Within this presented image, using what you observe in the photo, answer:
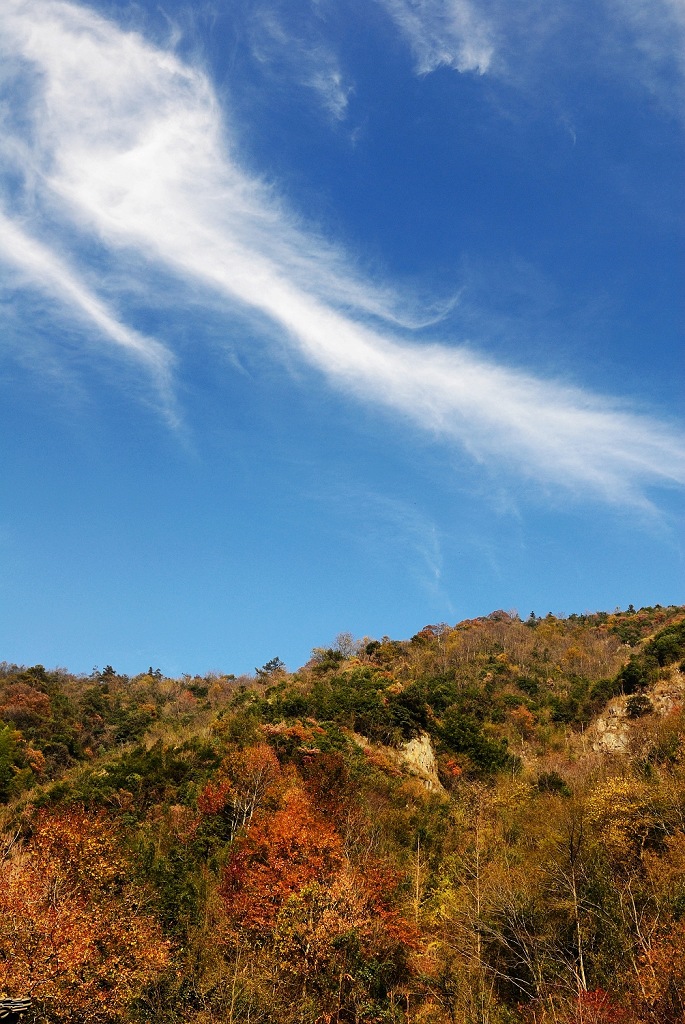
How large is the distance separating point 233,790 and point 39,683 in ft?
129

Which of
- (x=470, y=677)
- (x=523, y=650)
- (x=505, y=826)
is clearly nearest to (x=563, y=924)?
(x=505, y=826)

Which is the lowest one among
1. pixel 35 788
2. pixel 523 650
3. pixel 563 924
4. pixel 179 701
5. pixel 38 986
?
pixel 38 986

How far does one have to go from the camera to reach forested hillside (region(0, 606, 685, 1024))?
28.6 m

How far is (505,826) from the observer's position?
48.6m

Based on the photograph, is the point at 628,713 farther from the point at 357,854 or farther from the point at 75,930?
the point at 75,930

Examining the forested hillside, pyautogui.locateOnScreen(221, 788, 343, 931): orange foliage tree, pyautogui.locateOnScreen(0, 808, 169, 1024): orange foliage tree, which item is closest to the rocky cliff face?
the forested hillside

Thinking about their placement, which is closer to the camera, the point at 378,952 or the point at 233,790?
the point at 378,952

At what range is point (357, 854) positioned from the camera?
4144 centimetres

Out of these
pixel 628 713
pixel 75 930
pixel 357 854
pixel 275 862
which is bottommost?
pixel 75 930

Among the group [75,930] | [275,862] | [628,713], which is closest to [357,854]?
[275,862]

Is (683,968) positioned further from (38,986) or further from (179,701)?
(179,701)

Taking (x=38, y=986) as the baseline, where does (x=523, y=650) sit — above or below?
above

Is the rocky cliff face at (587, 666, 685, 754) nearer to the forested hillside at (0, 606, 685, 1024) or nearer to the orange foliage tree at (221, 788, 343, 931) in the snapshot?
the forested hillside at (0, 606, 685, 1024)

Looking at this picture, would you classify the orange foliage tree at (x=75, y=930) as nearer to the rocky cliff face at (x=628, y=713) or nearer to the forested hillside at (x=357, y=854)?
the forested hillside at (x=357, y=854)
